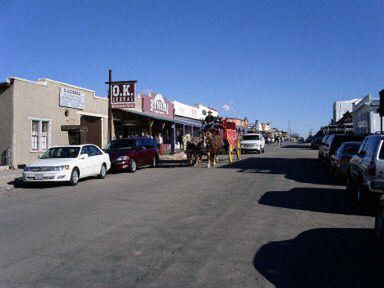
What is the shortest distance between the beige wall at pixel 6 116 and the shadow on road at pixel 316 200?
1413cm

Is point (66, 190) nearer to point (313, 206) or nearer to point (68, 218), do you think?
point (68, 218)

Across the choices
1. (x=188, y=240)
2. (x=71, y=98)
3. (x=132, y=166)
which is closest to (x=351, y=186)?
(x=188, y=240)

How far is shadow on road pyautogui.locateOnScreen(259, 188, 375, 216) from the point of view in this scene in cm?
1016

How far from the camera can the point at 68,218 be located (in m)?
9.33

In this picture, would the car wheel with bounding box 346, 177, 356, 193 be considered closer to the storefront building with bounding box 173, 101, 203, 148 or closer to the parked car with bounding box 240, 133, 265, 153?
the parked car with bounding box 240, 133, 265, 153

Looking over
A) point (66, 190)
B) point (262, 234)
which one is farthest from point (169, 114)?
point (262, 234)

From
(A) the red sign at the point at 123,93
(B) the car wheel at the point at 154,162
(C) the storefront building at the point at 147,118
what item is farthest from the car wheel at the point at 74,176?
(C) the storefront building at the point at 147,118

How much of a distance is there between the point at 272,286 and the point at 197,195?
24.3ft

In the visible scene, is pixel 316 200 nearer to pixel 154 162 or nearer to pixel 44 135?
pixel 154 162

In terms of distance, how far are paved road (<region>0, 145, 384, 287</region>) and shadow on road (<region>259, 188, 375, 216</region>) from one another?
0.03 m

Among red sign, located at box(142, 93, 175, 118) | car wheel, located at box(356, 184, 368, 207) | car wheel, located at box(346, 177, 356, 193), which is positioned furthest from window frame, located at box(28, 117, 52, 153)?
car wheel, located at box(356, 184, 368, 207)

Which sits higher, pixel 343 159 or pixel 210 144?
pixel 210 144

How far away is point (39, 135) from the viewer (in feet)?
76.8

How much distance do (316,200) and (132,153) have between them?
11.8 metres
